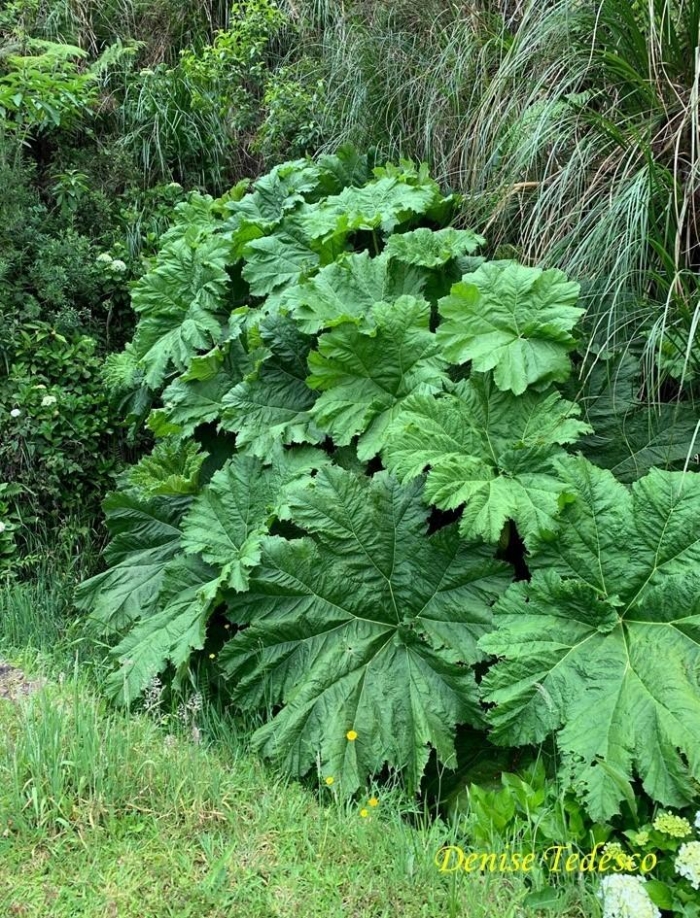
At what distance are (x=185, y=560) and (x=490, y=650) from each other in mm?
1450

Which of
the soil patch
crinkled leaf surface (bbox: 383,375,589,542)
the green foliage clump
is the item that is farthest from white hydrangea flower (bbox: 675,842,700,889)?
the green foliage clump

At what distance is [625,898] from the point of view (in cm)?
229

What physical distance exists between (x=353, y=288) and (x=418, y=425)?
93 centimetres

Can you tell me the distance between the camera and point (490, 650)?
9.61ft

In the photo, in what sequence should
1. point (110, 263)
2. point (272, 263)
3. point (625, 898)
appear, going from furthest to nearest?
point (110, 263)
point (272, 263)
point (625, 898)

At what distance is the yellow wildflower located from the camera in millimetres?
2516

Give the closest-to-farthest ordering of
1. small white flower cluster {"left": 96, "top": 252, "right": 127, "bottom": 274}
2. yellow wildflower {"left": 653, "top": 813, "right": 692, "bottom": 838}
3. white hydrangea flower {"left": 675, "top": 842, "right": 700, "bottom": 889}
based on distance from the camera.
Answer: white hydrangea flower {"left": 675, "top": 842, "right": 700, "bottom": 889} → yellow wildflower {"left": 653, "top": 813, "right": 692, "bottom": 838} → small white flower cluster {"left": 96, "top": 252, "right": 127, "bottom": 274}

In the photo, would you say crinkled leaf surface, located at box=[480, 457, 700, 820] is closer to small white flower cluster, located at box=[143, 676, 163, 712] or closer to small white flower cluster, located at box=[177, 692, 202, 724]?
small white flower cluster, located at box=[177, 692, 202, 724]

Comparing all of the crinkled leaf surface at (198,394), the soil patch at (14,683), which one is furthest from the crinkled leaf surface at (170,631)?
the crinkled leaf surface at (198,394)

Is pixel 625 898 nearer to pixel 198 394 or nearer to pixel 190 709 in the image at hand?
pixel 190 709

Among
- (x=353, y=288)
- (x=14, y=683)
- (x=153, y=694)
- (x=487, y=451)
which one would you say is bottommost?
(x=14, y=683)

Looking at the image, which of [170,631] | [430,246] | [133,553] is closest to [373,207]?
[430,246]

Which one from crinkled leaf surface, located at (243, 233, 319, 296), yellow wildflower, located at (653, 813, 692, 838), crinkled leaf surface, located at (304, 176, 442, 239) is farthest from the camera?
crinkled leaf surface, located at (243, 233, 319, 296)

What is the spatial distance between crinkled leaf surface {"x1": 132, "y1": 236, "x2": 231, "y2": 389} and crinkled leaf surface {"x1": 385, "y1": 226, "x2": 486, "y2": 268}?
0.98m
